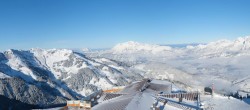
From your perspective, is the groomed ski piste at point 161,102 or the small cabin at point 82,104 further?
the small cabin at point 82,104

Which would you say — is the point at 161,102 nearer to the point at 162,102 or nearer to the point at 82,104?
the point at 162,102

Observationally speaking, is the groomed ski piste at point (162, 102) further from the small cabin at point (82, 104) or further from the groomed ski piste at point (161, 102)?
the small cabin at point (82, 104)

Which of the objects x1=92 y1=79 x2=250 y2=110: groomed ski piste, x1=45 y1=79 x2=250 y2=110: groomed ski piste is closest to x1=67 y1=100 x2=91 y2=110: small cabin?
x1=45 y1=79 x2=250 y2=110: groomed ski piste

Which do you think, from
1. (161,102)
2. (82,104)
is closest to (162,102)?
(161,102)

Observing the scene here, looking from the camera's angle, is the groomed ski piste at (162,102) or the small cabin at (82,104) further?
the small cabin at (82,104)

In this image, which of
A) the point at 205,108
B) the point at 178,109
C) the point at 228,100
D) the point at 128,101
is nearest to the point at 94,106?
the point at 128,101

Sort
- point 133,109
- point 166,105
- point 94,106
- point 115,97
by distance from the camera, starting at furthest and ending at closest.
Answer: point 115,97, point 94,106, point 166,105, point 133,109

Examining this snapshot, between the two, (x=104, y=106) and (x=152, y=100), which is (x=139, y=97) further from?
(x=104, y=106)

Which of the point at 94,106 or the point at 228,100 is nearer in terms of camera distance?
the point at 94,106

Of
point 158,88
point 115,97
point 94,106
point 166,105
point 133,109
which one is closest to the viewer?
point 133,109

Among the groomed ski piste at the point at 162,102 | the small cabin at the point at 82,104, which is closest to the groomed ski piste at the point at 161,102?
the groomed ski piste at the point at 162,102
